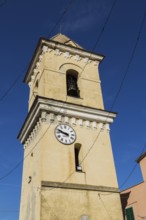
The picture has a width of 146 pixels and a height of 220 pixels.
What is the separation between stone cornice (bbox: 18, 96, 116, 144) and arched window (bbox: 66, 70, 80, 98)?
1750 mm

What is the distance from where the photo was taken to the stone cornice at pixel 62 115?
13.9m

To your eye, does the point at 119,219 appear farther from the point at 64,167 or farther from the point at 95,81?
the point at 95,81

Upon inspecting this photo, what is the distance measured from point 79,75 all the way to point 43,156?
6815 mm

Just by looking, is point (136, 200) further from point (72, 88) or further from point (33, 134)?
point (72, 88)

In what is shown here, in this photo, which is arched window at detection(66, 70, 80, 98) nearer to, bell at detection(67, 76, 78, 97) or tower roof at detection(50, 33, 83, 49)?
bell at detection(67, 76, 78, 97)

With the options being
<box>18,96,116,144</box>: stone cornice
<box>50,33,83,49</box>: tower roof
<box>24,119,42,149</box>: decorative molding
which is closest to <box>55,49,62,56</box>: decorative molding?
<box>50,33,83,49</box>: tower roof

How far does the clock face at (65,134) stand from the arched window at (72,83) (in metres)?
2.91

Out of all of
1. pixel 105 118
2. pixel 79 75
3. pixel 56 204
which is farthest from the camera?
pixel 79 75

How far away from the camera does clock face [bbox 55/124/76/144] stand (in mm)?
13464

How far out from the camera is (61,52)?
17703mm

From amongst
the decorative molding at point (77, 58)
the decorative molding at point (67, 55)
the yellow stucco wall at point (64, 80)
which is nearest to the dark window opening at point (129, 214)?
the yellow stucco wall at point (64, 80)

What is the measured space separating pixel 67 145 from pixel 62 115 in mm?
1749

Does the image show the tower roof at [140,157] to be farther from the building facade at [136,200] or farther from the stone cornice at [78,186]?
the stone cornice at [78,186]

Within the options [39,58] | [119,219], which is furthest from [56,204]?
[39,58]
